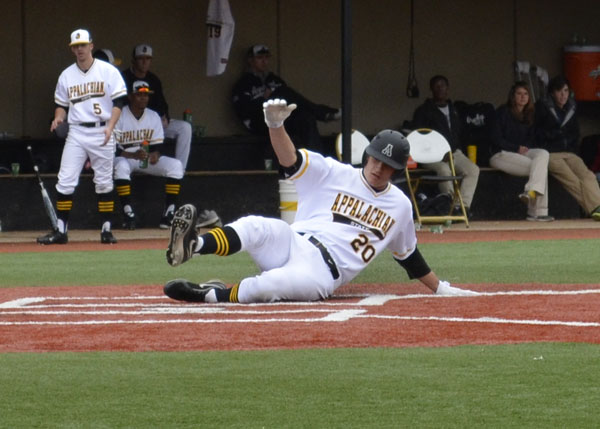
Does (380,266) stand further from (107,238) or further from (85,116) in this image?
(85,116)

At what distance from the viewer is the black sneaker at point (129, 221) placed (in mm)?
14703

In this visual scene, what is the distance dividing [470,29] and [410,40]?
81 cm

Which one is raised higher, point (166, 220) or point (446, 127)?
point (446, 127)

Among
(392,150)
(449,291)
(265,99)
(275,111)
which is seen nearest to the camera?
(275,111)

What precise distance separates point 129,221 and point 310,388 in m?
9.86

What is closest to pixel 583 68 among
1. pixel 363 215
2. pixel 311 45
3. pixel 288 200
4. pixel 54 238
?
pixel 311 45

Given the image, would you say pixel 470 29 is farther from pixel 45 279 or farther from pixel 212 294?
pixel 212 294

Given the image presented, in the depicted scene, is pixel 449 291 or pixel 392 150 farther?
pixel 449 291

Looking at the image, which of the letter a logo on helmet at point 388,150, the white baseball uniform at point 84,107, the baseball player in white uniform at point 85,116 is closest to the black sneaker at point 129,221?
the baseball player in white uniform at point 85,116

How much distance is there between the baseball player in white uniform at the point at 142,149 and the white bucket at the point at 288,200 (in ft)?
4.19

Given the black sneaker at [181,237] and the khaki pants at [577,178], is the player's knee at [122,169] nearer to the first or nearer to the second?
the khaki pants at [577,178]

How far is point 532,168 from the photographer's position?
1549 cm

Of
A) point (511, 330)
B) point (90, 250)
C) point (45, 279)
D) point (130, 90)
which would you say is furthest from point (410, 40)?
point (511, 330)

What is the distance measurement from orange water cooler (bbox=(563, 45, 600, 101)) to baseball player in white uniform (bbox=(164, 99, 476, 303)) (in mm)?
9952
